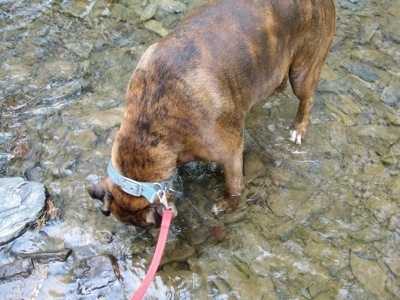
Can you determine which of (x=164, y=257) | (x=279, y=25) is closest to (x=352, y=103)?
(x=279, y=25)

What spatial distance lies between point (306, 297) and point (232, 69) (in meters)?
1.93

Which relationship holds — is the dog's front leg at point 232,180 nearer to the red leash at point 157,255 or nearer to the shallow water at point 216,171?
the shallow water at point 216,171

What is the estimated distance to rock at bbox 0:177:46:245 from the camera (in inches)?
162

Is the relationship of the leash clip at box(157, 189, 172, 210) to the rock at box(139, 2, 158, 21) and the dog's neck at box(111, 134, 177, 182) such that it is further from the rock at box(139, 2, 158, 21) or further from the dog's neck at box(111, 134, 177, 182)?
the rock at box(139, 2, 158, 21)

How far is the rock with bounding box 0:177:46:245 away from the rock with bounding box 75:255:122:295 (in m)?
0.62

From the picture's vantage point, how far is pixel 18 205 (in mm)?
4238

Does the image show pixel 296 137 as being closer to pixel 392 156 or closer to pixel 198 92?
pixel 392 156

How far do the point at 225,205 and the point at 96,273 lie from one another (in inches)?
49.9

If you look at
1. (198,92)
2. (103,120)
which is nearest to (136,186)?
(198,92)

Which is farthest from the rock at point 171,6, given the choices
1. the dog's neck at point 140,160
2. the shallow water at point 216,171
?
the dog's neck at point 140,160

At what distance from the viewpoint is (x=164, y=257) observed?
411 centimetres

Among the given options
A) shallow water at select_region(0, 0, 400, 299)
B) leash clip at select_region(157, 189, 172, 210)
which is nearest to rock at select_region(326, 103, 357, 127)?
shallow water at select_region(0, 0, 400, 299)

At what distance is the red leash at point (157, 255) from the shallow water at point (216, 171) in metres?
0.89

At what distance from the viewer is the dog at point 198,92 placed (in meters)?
3.47
